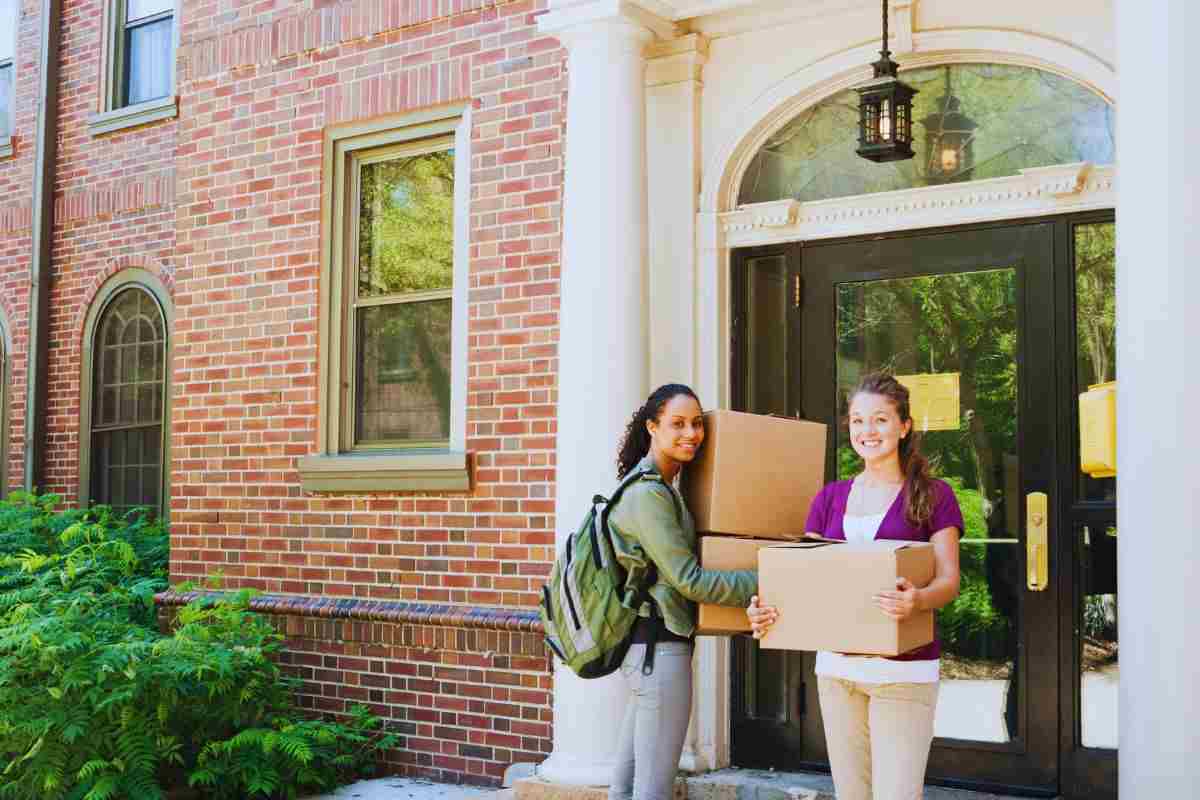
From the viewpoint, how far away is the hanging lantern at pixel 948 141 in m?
6.28

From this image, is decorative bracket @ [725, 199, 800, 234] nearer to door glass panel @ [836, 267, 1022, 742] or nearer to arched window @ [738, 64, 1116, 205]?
arched window @ [738, 64, 1116, 205]

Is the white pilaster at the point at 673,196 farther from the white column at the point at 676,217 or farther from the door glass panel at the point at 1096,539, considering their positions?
the door glass panel at the point at 1096,539

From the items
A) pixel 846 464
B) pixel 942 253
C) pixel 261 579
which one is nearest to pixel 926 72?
pixel 942 253

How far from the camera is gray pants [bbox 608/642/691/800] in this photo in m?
4.46

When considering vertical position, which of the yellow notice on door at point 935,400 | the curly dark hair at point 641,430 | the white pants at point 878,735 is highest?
the yellow notice on door at point 935,400

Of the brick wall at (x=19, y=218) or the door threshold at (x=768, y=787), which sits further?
the brick wall at (x=19, y=218)

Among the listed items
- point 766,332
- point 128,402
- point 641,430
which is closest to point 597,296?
point 766,332

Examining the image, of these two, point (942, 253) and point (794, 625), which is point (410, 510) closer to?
point (942, 253)

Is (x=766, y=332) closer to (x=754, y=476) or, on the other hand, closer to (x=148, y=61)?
(x=754, y=476)

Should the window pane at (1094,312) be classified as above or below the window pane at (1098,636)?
above

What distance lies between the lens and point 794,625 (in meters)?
4.20

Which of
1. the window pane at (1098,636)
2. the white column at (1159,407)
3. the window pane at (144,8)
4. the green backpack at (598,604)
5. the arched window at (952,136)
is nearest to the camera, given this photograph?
the white column at (1159,407)

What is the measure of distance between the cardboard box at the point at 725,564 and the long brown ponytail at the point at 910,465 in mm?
499

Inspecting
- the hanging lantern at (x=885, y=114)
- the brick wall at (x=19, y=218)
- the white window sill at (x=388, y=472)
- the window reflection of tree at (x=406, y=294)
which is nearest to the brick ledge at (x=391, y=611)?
the white window sill at (x=388, y=472)
